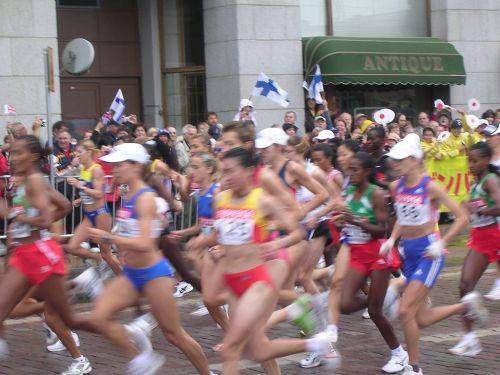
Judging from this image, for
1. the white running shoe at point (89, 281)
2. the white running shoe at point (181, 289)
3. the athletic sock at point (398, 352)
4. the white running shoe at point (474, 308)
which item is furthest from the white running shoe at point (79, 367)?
the white running shoe at point (181, 289)

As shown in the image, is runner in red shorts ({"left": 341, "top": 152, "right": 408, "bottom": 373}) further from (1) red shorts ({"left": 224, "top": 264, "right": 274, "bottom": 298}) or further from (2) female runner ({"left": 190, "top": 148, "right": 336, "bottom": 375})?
(1) red shorts ({"left": 224, "top": 264, "right": 274, "bottom": 298})

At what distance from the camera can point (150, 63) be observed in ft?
73.3

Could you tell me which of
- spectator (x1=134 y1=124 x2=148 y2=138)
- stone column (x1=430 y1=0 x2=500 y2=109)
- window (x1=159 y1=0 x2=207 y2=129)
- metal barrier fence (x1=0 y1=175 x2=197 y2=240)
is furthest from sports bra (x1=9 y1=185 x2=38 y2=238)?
stone column (x1=430 y1=0 x2=500 y2=109)

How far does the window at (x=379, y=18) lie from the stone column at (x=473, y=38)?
1.17 feet

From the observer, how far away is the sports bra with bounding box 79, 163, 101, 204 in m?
11.9

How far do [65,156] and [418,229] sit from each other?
7.69 metres

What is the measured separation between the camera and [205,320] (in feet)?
36.0

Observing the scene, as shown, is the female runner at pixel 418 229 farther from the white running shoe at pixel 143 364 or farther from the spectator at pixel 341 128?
the spectator at pixel 341 128

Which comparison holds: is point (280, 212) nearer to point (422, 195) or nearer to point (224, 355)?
point (224, 355)

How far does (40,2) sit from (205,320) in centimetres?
945

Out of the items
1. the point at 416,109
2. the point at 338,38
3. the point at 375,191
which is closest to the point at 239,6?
the point at 338,38

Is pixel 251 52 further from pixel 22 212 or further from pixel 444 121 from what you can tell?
pixel 22 212

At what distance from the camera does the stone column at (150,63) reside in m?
22.1

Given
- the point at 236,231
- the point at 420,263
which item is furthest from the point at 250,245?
the point at 420,263
